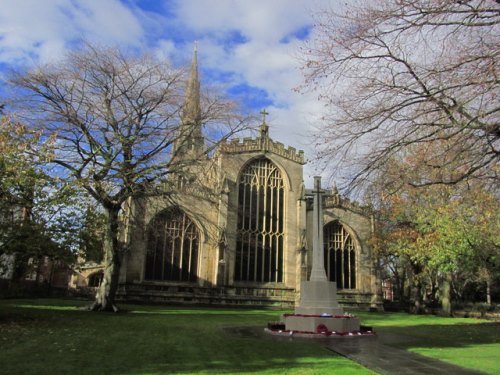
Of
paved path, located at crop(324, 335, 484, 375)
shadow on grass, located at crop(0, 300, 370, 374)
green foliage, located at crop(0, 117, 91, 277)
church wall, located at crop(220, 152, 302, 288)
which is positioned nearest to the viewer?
shadow on grass, located at crop(0, 300, 370, 374)

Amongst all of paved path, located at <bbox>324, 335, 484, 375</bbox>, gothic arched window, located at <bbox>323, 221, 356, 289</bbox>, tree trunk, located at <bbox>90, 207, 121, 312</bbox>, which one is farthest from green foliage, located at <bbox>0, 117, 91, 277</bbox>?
gothic arched window, located at <bbox>323, 221, 356, 289</bbox>

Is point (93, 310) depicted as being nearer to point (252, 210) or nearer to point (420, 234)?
point (252, 210)

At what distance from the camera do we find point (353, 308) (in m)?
35.3

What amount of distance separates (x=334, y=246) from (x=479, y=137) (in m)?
29.9

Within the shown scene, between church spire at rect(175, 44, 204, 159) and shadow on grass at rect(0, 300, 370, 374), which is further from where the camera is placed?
church spire at rect(175, 44, 204, 159)

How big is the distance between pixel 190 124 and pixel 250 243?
52.4ft

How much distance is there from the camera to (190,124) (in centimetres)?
2003

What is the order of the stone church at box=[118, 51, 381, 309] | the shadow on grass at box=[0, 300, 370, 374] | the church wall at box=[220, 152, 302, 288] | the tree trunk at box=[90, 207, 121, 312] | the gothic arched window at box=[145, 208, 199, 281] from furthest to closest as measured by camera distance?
the church wall at box=[220, 152, 302, 288], the gothic arched window at box=[145, 208, 199, 281], the stone church at box=[118, 51, 381, 309], the tree trunk at box=[90, 207, 121, 312], the shadow on grass at box=[0, 300, 370, 374]

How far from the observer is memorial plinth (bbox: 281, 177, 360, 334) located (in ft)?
43.1

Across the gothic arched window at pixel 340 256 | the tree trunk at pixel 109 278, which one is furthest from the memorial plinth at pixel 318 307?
the gothic arched window at pixel 340 256

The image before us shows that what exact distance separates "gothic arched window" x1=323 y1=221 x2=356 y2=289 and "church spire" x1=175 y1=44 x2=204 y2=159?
1868 centimetres

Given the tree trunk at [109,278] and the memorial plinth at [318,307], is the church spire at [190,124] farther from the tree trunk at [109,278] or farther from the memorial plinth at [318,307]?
the memorial plinth at [318,307]

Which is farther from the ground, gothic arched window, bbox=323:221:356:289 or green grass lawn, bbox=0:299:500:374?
gothic arched window, bbox=323:221:356:289

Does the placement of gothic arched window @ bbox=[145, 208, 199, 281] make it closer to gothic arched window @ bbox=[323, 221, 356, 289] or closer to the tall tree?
gothic arched window @ bbox=[323, 221, 356, 289]
